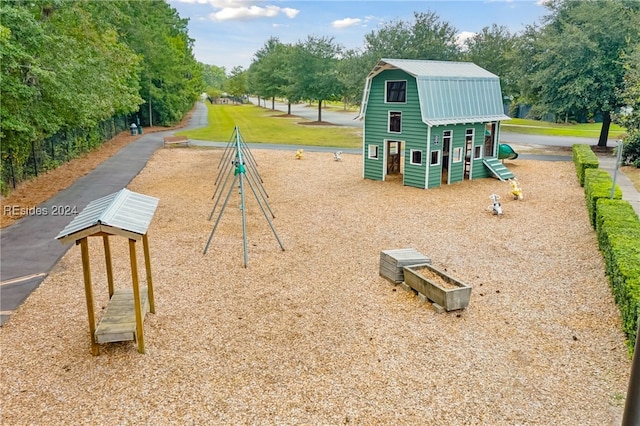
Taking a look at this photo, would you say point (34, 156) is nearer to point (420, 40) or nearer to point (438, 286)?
point (438, 286)

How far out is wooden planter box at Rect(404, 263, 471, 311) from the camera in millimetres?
7953

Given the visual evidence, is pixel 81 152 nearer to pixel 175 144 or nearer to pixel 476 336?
pixel 175 144

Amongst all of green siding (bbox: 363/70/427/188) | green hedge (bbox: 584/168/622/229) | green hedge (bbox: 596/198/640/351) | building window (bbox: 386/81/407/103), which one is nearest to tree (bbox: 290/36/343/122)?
green siding (bbox: 363/70/427/188)

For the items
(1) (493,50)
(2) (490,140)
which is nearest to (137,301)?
(2) (490,140)

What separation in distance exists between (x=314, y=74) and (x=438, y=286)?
4207 cm


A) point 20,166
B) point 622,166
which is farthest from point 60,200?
point 622,166

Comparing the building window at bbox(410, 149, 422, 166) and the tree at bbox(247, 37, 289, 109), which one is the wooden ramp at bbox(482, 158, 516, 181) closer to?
the building window at bbox(410, 149, 422, 166)

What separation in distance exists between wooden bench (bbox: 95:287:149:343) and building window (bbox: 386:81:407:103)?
42.2 ft

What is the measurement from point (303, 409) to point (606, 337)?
189 inches

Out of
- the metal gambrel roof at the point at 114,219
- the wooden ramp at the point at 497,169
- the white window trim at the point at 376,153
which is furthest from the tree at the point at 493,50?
the metal gambrel roof at the point at 114,219

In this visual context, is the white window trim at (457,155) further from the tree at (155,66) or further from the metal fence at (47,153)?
the tree at (155,66)

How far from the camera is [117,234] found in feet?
20.5

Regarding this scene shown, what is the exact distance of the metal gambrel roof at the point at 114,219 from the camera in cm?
611

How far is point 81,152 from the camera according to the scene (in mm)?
25000
